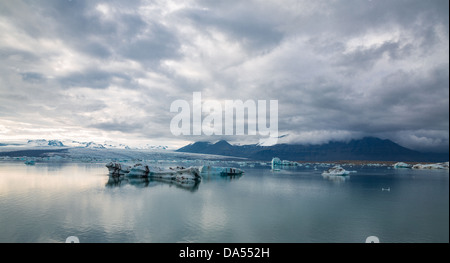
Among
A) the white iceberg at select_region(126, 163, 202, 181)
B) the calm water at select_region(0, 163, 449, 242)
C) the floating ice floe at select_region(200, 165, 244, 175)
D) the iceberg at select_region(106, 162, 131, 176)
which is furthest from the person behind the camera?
the floating ice floe at select_region(200, 165, 244, 175)

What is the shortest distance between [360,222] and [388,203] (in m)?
9.24

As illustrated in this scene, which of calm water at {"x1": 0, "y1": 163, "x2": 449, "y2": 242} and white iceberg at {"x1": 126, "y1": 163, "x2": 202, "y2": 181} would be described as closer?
calm water at {"x1": 0, "y1": 163, "x2": 449, "y2": 242}

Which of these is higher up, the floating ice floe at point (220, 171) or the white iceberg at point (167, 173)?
the white iceberg at point (167, 173)

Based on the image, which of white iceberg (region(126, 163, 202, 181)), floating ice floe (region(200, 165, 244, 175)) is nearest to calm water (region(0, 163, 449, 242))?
white iceberg (region(126, 163, 202, 181))

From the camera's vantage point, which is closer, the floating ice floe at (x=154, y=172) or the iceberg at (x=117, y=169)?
the floating ice floe at (x=154, y=172)

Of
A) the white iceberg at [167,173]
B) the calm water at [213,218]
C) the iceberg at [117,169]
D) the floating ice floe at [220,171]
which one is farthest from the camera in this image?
the floating ice floe at [220,171]

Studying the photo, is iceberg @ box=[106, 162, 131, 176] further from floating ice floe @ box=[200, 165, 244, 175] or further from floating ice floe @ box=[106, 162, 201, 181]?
floating ice floe @ box=[200, 165, 244, 175]

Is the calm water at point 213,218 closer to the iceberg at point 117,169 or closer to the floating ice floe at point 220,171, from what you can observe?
the iceberg at point 117,169

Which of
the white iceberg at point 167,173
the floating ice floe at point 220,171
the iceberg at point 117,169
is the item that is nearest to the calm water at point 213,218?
the white iceberg at point 167,173

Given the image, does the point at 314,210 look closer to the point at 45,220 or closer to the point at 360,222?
the point at 360,222

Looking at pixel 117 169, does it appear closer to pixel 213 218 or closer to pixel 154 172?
pixel 154 172
